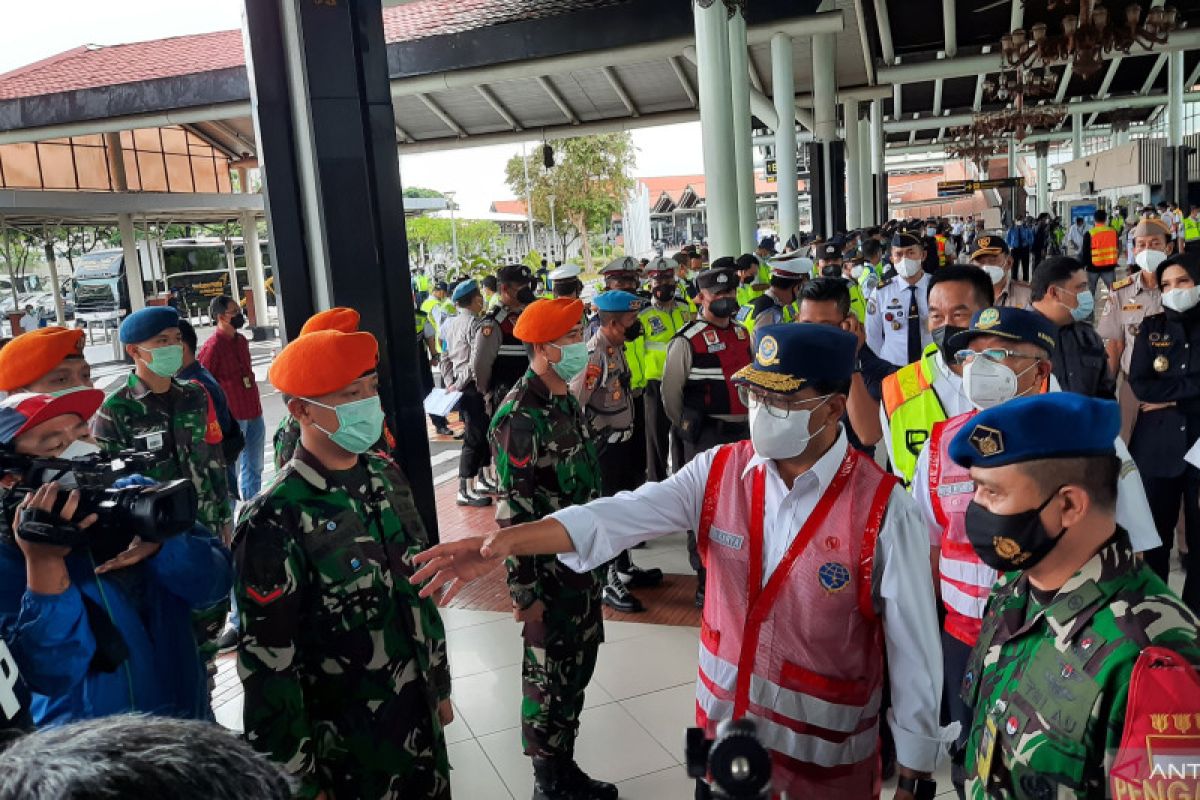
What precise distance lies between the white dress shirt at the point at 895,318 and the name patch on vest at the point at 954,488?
4.16m

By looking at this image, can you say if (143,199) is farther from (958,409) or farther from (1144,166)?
(1144,166)

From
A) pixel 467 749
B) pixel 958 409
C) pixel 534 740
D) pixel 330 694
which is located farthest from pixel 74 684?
pixel 958 409

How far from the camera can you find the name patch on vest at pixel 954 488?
2531 mm

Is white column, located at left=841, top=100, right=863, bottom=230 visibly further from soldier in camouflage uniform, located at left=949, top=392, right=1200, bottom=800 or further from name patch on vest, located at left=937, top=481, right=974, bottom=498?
soldier in camouflage uniform, located at left=949, top=392, right=1200, bottom=800

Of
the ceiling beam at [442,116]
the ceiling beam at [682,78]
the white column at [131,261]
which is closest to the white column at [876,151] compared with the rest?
the ceiling beam at [682,78]

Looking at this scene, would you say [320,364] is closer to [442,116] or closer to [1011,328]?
[1011,328]

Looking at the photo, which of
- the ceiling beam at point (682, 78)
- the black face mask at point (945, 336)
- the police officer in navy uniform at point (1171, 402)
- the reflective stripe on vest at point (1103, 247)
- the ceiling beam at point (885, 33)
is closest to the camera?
the black face mask at point (945, 336)

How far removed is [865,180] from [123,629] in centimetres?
2804

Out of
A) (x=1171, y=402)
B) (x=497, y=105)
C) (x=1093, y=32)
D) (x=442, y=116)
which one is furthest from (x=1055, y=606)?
(x=442, y=116)

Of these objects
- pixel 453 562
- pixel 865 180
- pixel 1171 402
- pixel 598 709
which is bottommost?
pixel 598 709

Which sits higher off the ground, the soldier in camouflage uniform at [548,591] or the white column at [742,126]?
the white column at [742,126]

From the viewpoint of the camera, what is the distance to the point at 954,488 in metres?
2.58

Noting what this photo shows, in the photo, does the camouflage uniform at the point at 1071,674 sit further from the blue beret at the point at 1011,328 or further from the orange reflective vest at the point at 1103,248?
the orange reflective vest at the point at 1103,248

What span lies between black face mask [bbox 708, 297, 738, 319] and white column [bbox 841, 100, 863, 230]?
20.9 meters
